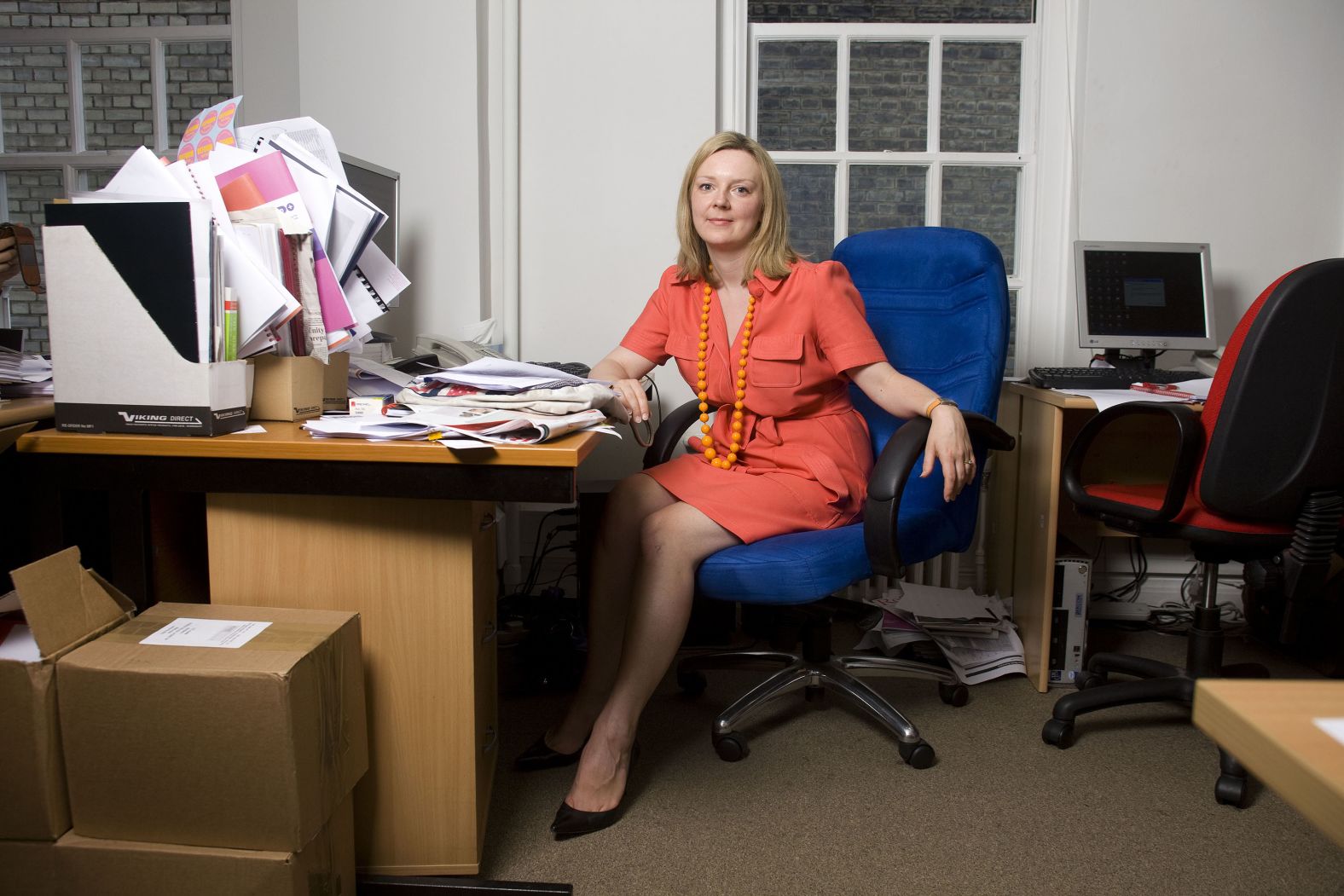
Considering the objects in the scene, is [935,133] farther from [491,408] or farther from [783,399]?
[491,408]

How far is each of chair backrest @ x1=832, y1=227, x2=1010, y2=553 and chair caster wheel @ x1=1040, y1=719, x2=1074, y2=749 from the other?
0.43 m

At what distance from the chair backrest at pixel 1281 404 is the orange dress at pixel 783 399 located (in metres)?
0.63

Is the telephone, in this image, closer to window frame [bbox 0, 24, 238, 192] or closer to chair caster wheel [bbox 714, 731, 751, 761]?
chair caster wheel [bbox 714, 731, 751, 761]

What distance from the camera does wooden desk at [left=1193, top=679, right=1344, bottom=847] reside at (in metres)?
0.37

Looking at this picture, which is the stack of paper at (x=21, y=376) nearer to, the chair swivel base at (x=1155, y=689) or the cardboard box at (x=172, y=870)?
the cardboard box at (x=172, y=870)

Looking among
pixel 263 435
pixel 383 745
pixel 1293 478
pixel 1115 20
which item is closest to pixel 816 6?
pixel 1115 20

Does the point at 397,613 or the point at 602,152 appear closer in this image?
the point at 397,613

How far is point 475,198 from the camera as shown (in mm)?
2518

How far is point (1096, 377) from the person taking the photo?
90.4 inches

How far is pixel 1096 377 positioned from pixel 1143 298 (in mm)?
329

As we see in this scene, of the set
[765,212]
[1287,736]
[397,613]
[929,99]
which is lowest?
[397,613]

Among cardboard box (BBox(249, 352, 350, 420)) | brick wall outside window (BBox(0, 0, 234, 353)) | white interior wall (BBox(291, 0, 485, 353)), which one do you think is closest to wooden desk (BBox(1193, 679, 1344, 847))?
cardboard box (BBox(249, 352, 350, 420))

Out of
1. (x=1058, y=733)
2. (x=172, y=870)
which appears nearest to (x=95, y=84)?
(x=172, y=870)

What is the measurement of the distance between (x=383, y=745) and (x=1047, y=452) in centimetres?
167
